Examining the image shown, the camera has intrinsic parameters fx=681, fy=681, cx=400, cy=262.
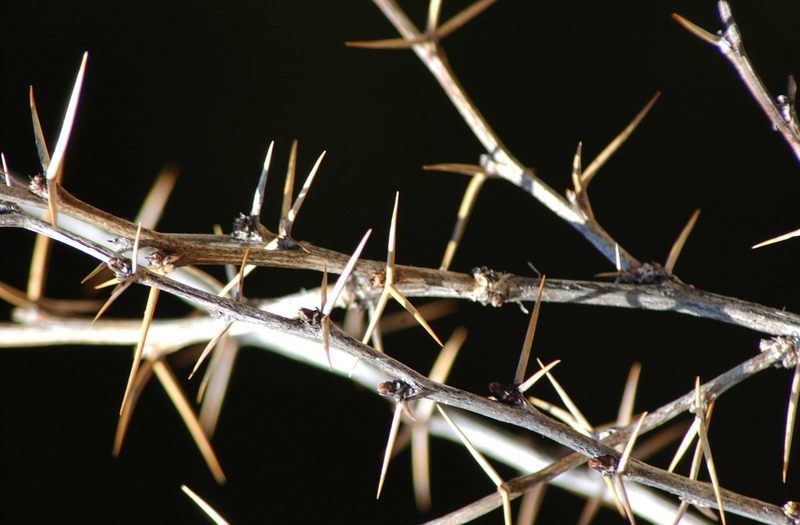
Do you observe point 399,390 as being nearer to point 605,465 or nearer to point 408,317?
point 605,465

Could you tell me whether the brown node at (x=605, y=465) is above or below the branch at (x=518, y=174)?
below

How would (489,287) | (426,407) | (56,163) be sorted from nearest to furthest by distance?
(56,163) < (489,287) < (426,407)

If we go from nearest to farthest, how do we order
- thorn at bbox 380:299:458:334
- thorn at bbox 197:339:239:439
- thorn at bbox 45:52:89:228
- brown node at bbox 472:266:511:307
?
thorn at bbox 45:52:89:228 < brown node at bbox 472:266:511:307 < thorn at bbox 197:339:239:439 < thorn at bbox 380:299:458:334

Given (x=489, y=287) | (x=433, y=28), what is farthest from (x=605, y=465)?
(x=433, y=28)

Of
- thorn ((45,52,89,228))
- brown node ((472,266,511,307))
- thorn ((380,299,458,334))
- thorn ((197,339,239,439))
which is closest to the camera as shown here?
thorn ((45,52,89,228))

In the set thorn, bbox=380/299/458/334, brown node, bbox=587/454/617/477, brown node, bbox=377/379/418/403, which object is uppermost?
thorn, bbox=380/299/458/334

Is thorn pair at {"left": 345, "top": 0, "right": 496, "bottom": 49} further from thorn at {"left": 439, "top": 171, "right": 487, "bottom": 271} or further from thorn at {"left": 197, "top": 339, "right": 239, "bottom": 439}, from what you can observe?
thorn at {"left": 197, "top": 339, "right": 239, "bottom": 439}

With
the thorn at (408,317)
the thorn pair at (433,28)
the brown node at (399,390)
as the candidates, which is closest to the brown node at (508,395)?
the brown node at (399,390)

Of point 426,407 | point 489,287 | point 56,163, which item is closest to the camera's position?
point 56,163

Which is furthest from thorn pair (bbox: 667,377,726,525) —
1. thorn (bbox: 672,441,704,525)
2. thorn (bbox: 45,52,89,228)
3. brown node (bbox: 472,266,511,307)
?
thorn (bbox: 45,52,89,228)

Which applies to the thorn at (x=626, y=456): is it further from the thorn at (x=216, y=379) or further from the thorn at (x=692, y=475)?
the thorn at (x=216, y=379)

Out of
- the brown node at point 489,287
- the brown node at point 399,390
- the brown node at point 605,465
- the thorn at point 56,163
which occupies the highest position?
the brown node at point 489,287

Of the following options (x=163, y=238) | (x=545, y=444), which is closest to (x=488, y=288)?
(x=163, y=238)
